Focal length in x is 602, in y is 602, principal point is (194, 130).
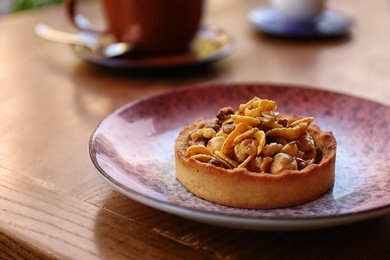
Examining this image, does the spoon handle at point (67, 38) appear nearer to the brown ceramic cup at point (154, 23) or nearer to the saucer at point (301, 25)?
the brown ceramic cup at point (154, 23)

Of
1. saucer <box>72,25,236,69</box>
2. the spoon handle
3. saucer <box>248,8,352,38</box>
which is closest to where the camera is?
saucer <box>72,25,236,69</box>

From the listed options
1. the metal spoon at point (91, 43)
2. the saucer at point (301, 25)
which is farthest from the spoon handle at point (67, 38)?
the saucer at point (301, 25)

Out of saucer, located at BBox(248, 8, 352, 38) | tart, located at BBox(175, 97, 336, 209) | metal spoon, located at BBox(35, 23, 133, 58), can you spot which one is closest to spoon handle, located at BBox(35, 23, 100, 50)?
metal spoon, located at BBox(35, 23, 133, 58)

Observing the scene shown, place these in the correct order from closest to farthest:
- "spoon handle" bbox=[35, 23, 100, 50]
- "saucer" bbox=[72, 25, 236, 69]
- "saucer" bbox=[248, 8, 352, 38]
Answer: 1. "saucer" bbox=[72, 25, 236, 69]
2. "spoon handle" bbox=[35, 23, 100, 50]
3. "saucer" bbox=[248, 8, 352, 38]

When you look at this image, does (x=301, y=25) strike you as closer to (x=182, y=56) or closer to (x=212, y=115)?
(x=182, y=56)

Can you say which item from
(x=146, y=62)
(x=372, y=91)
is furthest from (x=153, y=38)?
(x=372, y=91)

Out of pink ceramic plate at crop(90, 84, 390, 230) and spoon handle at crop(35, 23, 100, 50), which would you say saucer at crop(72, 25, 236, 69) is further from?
pink ceramic plate at crop(90, 84, 390, 230)
